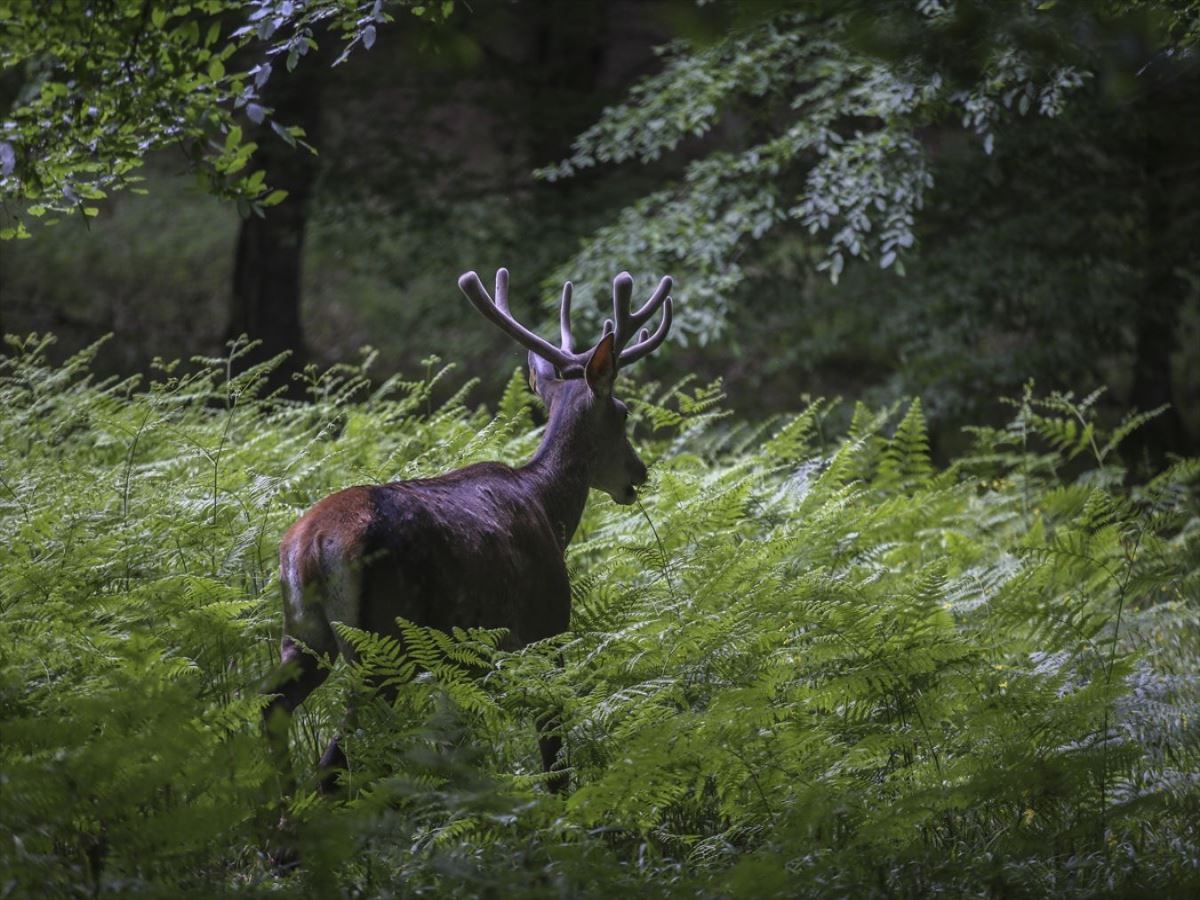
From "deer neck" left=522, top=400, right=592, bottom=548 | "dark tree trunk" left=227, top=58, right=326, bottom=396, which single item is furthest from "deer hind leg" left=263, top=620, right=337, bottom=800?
"dark tree trunk" left=227, top=58, right=326, bottom=396

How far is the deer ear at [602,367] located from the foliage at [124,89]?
126 cm

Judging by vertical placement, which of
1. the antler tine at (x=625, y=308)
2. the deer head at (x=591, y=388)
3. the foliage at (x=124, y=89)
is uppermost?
the foliage at (x=124, y=89)

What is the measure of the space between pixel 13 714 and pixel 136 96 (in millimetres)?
1908

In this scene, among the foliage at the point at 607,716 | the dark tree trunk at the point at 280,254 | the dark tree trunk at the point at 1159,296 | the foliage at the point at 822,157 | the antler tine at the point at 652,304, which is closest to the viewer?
the foliage at the point at 607,716

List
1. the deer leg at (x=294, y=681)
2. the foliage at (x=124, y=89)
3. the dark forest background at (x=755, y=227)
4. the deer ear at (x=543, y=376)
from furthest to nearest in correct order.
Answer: the dark forest background at (x=755, y=227)
the deer ear at (x=543, y=376)
the foliage at (x=124, y=89)
the deer leg at (x=294, y=681)

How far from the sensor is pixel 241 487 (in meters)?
5.17

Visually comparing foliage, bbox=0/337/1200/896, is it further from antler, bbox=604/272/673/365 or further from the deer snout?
antler, bbox=604/272/673/365

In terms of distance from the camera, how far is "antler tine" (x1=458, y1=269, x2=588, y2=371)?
4.97m

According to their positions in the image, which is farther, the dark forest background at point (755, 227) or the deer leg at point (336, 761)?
the dark forest background at point (755, 227)

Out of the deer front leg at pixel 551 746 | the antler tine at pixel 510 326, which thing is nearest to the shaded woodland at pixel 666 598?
the deer front leg at pixel 551 746

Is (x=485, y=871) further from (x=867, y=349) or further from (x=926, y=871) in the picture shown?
(x=867, y=349)

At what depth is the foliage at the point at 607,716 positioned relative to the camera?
Result: 2.90m

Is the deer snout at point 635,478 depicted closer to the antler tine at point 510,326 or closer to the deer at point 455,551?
the deer at point 455,551

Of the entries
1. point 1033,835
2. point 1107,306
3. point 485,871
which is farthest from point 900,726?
point 1107,306
